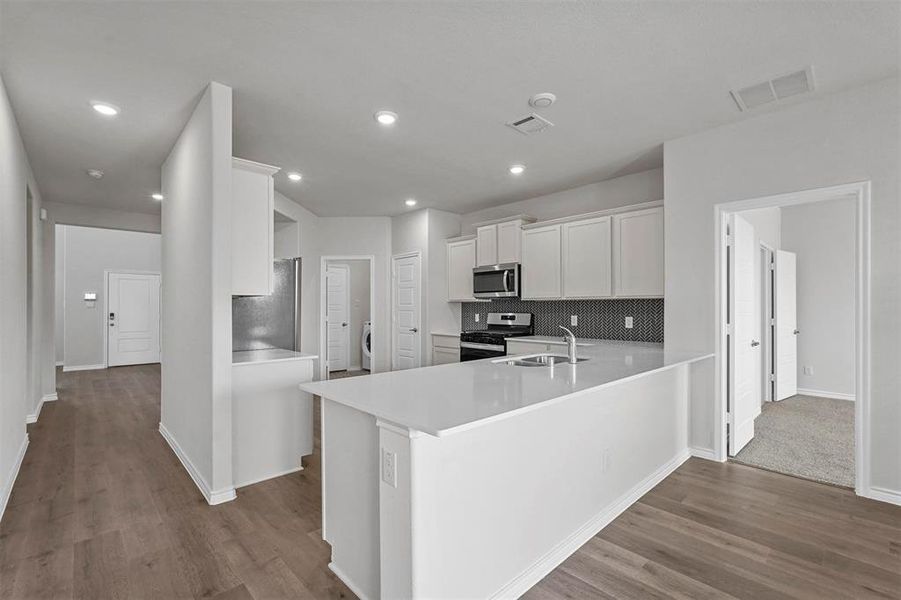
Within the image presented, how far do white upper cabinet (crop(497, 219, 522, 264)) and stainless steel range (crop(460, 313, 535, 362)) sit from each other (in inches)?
31.3

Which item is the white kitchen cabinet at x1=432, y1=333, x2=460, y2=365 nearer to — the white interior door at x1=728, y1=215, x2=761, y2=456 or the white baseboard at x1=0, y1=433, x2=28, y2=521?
the white interior door at x1=728, y1=215, x2=761, y2=456

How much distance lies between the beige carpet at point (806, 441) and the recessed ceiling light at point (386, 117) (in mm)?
3682

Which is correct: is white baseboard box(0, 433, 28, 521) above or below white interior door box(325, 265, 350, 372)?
below

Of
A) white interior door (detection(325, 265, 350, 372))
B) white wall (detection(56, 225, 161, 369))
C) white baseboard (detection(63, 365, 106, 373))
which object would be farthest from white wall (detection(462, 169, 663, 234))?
white baseboard (detection(63, 365, 106, 373))

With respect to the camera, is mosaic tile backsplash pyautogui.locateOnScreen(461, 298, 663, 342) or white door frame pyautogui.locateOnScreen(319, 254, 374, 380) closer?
mosaic tile backsplash pyautogui.locateOnScreen(461, 298, 663, 342)

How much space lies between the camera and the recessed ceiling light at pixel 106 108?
291 centimetres

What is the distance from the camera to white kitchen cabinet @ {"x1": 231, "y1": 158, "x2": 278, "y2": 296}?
3.04 meters

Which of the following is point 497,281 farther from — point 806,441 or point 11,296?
point 11,296

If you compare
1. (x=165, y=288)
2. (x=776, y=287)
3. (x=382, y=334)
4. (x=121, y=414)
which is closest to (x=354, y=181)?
(x=165, y=288)

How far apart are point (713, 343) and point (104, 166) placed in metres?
5.75

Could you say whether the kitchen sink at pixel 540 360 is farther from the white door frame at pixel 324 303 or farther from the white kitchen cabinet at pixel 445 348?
the white door frame at pixel 324 303

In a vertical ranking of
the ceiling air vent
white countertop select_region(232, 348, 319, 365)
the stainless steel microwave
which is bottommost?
white countertop select_region(232, 348, 319, 365)

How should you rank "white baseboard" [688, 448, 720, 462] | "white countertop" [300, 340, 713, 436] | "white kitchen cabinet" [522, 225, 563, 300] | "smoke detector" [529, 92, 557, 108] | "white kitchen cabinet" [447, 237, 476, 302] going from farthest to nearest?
"white kitchen cabinet" [447, 237, 476, 302] → "white kitchen cabinet" [522, 225, 563, 300] → "white baseboard" [688, 448, 720, 462] → "smoke detector" [529, 92, 557, 108] → "white countertop" [300, 340, 713, 436]

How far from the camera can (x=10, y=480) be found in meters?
2.78
